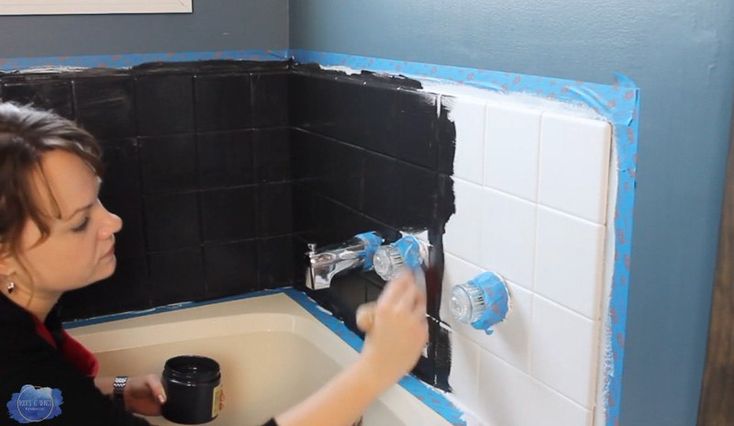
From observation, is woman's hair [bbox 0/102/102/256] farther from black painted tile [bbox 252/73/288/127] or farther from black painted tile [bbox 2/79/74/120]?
black painted tile [bbox 252/73/288/127]

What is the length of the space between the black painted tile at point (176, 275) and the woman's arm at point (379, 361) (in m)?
0.83

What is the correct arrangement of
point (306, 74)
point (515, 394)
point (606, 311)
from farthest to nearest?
point (306, 74), point (515, 394), point (606, 311)

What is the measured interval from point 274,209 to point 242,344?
32cm

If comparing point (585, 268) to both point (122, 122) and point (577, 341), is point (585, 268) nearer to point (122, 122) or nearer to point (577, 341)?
point (577, 341)

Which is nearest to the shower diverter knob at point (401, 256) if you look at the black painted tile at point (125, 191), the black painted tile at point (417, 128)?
the black painted tile at point (417, 128)

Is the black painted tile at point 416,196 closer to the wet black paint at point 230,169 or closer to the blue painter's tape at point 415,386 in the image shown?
the wet black paint at point 230,169

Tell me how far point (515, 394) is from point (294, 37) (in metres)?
0.97

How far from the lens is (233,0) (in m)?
1.69

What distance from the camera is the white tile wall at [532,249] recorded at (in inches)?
38.4

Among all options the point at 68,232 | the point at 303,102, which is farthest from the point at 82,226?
the point at 303,102

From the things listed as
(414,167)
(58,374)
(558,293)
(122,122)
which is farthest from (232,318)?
(558,293)

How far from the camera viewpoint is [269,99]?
5.74 ft

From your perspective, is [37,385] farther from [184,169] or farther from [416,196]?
[184,169]

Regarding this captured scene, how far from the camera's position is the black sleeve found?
37.7 inches
